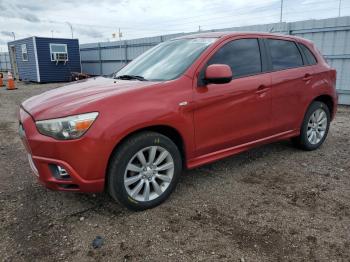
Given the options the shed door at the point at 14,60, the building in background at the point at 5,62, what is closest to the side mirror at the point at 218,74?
the shed door at the point at 14,60

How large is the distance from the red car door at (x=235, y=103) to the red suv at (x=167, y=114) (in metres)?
0.01

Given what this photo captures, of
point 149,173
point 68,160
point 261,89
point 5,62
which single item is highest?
point 5,62

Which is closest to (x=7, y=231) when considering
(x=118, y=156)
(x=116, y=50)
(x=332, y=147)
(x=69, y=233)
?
(x=69, y=233)

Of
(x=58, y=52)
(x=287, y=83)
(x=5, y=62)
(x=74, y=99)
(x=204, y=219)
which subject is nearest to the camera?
(x=74, y=99)

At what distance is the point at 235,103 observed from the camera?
365 centimetres

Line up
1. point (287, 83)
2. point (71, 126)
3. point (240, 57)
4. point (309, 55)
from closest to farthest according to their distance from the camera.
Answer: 1. point (71, 126)
2. point (240, 57)
3. point (287, 83)
4. point (309, 55)

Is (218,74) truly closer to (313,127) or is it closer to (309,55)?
(309,55)

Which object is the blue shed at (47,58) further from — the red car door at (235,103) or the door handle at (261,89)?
the door handle at (261,89)

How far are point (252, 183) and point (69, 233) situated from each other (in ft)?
7.17

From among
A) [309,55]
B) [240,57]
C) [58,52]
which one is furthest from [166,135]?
[58,52]

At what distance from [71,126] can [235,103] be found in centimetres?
188

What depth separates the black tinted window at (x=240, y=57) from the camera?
3.65 meters

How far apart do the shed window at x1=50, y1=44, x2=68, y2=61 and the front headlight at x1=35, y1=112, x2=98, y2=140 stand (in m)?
20.2

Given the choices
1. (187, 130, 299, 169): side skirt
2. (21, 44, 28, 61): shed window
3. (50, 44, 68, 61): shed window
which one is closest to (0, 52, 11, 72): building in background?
(21, 44, 28, 61): shed window
